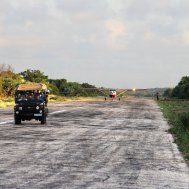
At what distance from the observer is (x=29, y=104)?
2708 centimetres

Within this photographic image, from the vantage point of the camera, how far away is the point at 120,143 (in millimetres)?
17891

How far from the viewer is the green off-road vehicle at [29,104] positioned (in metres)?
27.1

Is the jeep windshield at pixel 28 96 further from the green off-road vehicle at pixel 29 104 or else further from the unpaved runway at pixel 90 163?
the unpaved runway at pixel 90 163

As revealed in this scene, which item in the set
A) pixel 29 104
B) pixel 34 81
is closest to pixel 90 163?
pixel 29 104

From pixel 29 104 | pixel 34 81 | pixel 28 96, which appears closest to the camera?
pixel 29 104

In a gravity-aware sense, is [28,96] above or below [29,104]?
above

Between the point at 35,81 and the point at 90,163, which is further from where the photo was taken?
the point at 35,81

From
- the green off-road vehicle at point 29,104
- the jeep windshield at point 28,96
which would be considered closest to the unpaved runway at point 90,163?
the green off-road vehicle at point 29,104

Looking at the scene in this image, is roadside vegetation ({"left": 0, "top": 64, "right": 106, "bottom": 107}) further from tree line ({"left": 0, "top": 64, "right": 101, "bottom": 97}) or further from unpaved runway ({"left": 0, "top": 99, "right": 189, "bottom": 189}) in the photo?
unpaved runway ({"left": 0, "top": 99, "right": 189, "bottom": 189})

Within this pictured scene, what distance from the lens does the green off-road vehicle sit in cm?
2711

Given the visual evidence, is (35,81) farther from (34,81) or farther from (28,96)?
(28,96)

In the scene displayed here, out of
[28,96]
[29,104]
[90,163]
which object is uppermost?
[28,96]

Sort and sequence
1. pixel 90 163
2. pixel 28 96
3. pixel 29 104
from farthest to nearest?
1. pixel 28 96
2. pixel 29 104
3. pixel 90 163

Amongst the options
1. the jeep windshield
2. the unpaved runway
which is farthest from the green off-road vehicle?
the unpaved runway
